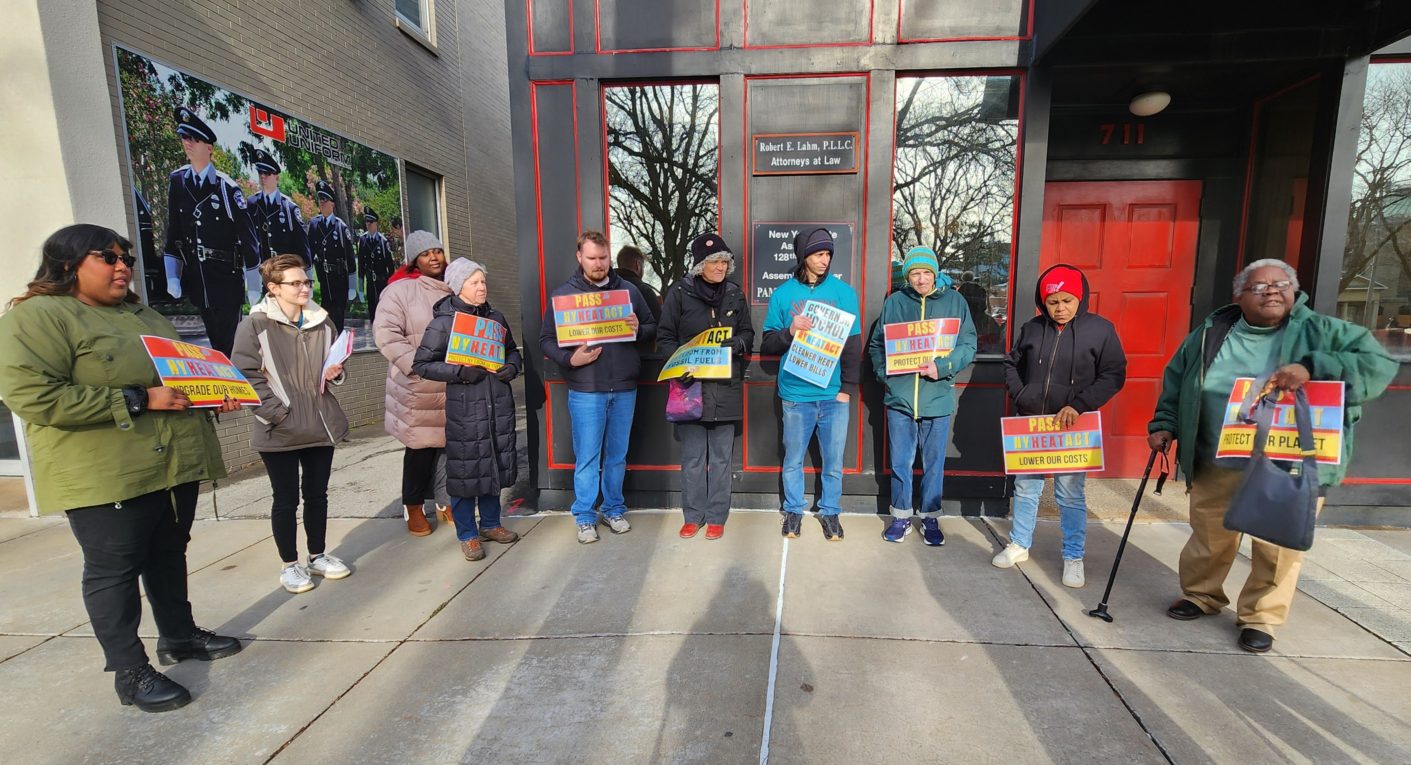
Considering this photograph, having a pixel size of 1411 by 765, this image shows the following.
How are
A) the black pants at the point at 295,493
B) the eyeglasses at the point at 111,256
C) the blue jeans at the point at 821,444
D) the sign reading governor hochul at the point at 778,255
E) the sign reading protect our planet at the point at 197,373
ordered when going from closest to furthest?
the eyeglasses at the point at 111,256
the sign reading protect our planet at the point at 197,373
the black pants at the point at 295,493
the blue jeans at the point at 821,444
the sign reading governor hochul at the point at 778,255

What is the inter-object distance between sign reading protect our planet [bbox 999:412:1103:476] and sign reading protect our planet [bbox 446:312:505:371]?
10.3 feet

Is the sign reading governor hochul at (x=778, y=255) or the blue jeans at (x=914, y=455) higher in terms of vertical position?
the sign reading governor hochul at (x=778, y=255)

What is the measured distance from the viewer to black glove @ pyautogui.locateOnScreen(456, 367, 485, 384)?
3.84 m

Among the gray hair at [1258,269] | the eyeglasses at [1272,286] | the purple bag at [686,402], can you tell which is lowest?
the purple bag at [686,402]

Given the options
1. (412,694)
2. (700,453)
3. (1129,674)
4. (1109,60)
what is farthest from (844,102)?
(412,694)

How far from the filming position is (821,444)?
4.29 meters

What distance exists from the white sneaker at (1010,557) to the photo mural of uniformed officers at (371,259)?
25.2 ft

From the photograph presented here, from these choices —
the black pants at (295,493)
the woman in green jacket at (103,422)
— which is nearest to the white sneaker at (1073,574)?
the black pants at (295,493)

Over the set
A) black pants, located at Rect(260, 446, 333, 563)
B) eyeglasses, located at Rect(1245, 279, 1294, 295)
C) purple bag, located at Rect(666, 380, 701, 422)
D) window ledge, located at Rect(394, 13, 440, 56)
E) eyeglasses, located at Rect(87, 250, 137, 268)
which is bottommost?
black pants, located at Rect(260, 446, 333, 563)

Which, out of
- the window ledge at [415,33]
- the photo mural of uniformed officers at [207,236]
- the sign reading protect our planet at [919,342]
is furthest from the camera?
the window ledge at [415,33]

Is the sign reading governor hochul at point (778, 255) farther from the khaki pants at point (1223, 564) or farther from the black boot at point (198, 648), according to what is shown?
the black boot at point (198, 648)

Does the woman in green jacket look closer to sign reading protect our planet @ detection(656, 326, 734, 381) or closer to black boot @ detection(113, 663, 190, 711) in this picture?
black boot @ detection(113, 663, 190, 711)

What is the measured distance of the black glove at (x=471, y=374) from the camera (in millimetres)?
3836

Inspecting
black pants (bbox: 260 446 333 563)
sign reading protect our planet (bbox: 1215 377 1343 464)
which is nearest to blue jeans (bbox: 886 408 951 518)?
sign reading protect our planet (bbox: 1215 377 1343 464)
